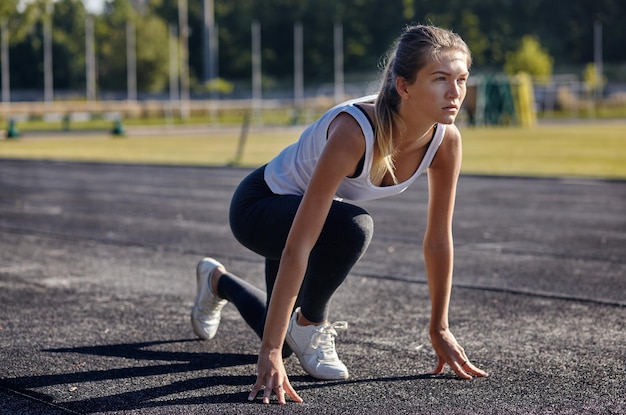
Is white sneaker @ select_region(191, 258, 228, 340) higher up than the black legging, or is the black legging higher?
the black legging

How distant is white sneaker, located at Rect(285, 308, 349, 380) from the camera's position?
3.91m

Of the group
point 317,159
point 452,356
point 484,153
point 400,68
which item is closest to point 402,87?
point 400,68

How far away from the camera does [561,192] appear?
12.8 meters

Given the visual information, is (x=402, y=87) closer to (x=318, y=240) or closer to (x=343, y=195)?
(x=343, y=195)

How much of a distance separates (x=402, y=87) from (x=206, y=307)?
1.60 meters

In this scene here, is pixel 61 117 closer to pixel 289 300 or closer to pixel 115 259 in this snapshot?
pixel 115 259

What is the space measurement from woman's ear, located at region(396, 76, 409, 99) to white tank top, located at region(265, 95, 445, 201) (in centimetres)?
15

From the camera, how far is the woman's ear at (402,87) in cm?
354

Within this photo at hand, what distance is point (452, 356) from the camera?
392 cm

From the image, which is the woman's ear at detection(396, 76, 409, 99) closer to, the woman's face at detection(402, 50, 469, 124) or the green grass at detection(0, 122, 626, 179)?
the woman's face at detection(402, 50, 469, 124)

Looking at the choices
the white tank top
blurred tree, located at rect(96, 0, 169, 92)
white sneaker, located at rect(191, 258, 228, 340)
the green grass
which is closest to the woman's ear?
the white tank top

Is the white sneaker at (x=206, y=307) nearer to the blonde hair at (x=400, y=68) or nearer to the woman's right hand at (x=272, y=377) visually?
the woman's right hand at (x=272, y=377)

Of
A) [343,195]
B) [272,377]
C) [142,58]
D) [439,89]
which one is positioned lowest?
[142,58]

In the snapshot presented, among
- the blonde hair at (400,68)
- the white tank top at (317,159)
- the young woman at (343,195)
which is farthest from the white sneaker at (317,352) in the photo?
the blonde hair at (400,68)
